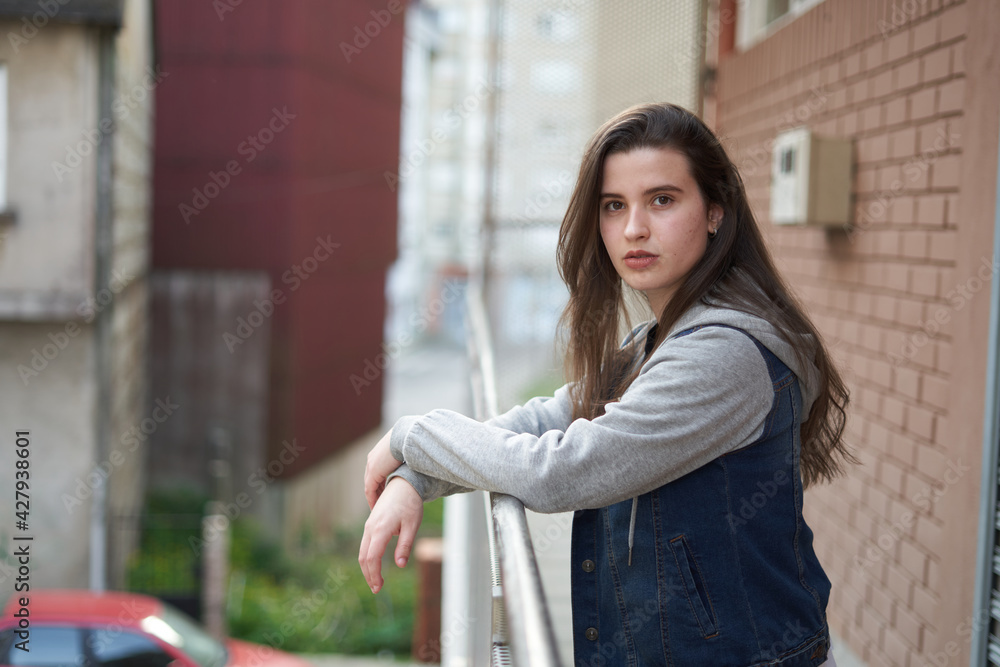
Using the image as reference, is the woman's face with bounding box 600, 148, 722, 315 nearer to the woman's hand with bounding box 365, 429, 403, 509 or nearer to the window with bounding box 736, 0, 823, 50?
the woman's hand with bounding box 365, 429, 403, 509

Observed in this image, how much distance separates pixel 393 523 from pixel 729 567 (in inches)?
20.5

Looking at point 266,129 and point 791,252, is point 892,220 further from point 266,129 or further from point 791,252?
point 266,129

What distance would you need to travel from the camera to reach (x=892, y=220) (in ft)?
8.52

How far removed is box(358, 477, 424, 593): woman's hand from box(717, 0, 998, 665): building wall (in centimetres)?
85

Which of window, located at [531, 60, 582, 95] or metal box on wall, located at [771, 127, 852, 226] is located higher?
window, located at [531, 60, 582, 95]

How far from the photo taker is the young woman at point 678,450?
1.23 meters

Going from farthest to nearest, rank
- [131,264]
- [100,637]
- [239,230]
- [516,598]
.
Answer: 1. [239,230]
2. [131,264]
3. [100,637]
4. [516,598]

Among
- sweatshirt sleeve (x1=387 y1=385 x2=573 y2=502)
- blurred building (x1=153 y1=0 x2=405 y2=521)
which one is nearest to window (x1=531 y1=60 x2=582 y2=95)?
sweatshirt sleeve (x1=387 y1=385 x2=573 y2=502)

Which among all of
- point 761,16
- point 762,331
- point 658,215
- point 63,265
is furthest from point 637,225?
point 63,265

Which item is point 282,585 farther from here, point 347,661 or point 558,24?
point 558,24

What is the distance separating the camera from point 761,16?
168 inches

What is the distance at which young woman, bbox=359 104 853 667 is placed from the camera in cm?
123

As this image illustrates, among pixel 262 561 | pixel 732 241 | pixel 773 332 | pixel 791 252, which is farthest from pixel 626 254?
pixel 262 561

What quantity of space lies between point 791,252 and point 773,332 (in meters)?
2.46
